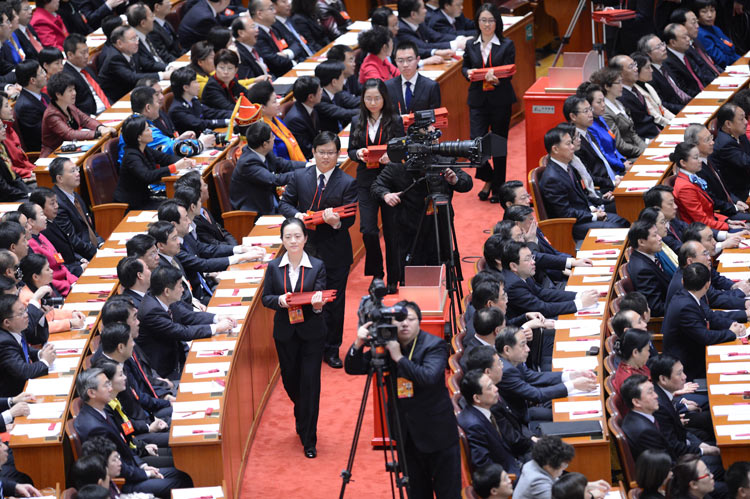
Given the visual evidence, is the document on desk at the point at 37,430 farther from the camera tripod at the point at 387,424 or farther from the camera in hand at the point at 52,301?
the camera tripod at the point at 387,424

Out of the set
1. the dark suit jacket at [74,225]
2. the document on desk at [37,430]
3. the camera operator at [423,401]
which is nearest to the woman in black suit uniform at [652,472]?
the camera operator at [423,401]

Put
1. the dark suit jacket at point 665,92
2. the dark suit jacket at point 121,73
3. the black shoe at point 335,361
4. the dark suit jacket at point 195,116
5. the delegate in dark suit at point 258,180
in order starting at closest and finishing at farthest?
the black shoe at point 335,361
the delegate in dark suit at point 258,180
the dark suit jacket at point 195,116
the dark suit jacket at point 121,73
the dark suit jacket at point 665,92

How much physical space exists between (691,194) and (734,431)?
2720mm

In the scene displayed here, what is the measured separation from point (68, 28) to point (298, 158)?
3.78 m

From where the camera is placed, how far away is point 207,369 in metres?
6.89

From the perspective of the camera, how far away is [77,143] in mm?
9227

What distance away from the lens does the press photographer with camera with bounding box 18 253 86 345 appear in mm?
7164

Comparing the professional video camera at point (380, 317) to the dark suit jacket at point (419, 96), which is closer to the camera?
the professional video camera at point (380, 317)

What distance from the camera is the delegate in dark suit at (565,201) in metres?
8.79

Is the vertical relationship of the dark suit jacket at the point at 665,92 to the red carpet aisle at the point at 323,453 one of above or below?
above

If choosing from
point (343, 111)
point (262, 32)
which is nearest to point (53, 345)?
point (343, 111)

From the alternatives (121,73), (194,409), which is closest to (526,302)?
(194,409)

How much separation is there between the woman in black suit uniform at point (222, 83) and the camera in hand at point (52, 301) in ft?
9.97

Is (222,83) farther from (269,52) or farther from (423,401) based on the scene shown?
(423,401)
